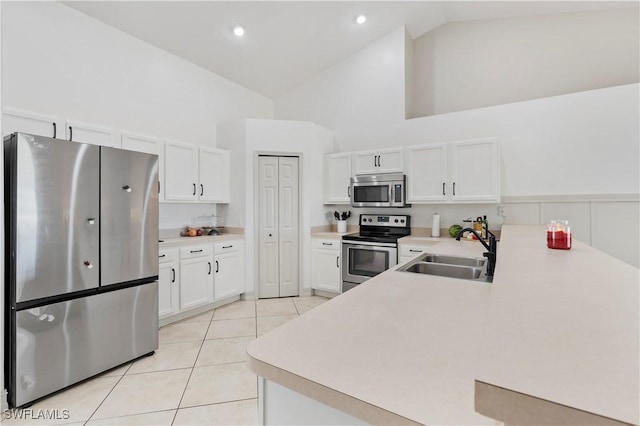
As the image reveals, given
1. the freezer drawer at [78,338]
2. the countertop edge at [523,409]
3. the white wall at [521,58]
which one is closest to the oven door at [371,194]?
the white wall at [521,58]

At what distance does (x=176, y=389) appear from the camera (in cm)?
223

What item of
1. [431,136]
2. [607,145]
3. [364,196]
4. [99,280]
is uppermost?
[431,136]

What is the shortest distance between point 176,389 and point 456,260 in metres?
2.27

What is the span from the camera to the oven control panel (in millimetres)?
4286

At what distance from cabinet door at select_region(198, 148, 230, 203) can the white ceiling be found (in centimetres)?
135

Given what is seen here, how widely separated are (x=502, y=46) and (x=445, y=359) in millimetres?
4475

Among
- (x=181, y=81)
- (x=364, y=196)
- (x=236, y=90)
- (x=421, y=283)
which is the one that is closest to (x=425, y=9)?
(x=364, y=196)

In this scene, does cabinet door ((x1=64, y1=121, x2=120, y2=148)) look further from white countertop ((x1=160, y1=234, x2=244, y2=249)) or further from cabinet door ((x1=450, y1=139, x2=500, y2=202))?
cabinet door ((x1=450, y1=139, x2=500, y2=202))

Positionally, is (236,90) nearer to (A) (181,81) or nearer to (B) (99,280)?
(A) (181,81)

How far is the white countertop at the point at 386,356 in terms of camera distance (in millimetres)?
627

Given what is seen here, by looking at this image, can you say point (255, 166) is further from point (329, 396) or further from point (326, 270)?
point (329, 396)

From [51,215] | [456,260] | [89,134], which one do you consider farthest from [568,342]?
[89,134]

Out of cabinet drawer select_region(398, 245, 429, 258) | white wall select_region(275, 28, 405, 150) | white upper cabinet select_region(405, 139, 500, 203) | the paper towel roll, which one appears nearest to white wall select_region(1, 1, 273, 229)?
white wall select_region(275, 28, 405, 150)

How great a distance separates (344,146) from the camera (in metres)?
4.88
